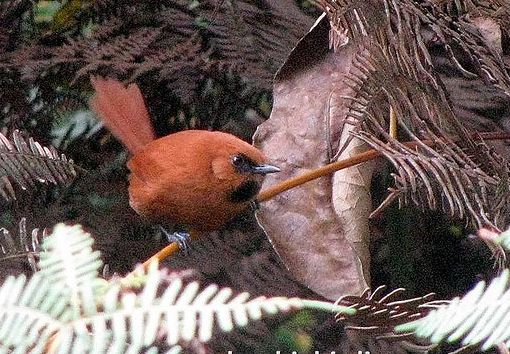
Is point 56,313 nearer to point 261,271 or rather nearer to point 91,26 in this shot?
point 261,271

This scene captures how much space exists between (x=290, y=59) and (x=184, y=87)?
1.08 ft

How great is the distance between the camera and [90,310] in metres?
0.59

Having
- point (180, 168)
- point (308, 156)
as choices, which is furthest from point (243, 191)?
point (308, 156)

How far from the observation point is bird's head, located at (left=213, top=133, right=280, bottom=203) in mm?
1823

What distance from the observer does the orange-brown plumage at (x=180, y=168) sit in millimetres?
1773

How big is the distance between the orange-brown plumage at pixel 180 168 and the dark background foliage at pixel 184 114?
4 centimetres

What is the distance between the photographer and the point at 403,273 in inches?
60.2

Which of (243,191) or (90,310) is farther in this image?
(243,191)

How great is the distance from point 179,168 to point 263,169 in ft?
1.18

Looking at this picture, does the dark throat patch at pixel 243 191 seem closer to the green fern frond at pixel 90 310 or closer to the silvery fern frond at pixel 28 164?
the silvery fern frond at pixel 28 164

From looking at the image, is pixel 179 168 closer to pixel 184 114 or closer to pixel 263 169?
pixel 184 114

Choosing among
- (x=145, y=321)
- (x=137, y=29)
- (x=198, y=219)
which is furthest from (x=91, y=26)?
(x=145, y=321)

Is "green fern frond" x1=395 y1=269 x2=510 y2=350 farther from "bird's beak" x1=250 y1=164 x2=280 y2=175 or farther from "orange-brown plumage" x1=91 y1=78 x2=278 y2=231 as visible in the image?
"orange-brown plumage" x1=91 y1=78 x2=278 y2=231

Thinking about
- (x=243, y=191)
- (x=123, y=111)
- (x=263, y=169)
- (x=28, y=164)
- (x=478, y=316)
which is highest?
(x=478, y=316)
